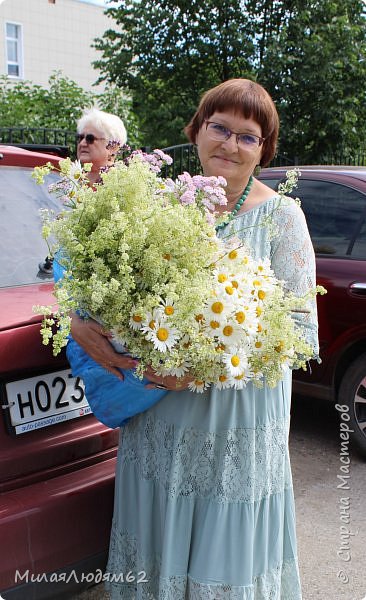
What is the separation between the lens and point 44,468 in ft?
7.45

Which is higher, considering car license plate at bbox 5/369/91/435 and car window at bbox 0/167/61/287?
car window at bbox 0/167/61/287

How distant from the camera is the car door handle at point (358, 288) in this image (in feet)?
14.5

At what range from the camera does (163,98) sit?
13477 mm

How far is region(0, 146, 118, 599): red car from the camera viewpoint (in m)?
2.10

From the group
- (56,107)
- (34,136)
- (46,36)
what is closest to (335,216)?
(34,136)

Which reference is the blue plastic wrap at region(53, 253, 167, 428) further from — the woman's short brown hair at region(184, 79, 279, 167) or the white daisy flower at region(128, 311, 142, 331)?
the woman's short brown hair at region(184, 79, 279, 167)

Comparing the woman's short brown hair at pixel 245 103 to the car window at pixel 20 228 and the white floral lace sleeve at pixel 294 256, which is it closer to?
the white floral lace sleeve at pixel 294 256

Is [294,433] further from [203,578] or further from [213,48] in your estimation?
[213,48]

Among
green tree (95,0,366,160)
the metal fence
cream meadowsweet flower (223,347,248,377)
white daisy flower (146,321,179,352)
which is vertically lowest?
cream meadowsweet flower (223,347,248,377)

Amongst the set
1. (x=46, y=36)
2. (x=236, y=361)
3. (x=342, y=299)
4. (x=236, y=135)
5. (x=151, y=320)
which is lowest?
(x=342, y=299)

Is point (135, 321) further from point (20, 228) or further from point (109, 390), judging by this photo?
point (20, 228)

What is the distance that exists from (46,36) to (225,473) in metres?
24.6

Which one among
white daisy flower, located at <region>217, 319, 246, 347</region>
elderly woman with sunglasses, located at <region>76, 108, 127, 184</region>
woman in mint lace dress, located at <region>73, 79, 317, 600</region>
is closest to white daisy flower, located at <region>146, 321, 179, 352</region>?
white daisy flower, located at <region>217, 319, 246, 347</region>

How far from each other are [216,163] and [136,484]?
1.11 m
